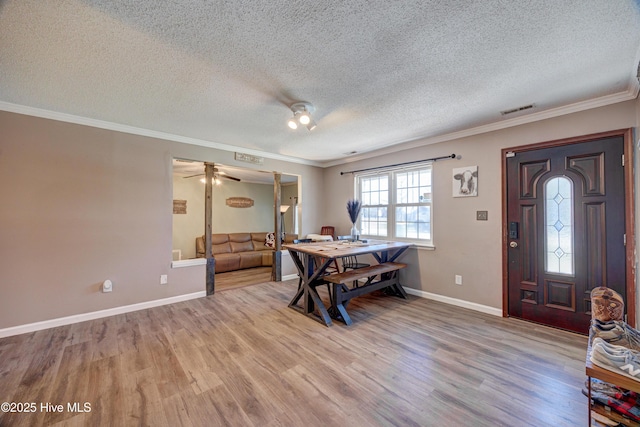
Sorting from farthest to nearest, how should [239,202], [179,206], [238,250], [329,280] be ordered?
[239,202] < [238,250] < [179,206] < [329,280]

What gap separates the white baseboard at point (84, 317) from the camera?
2539 millimetres

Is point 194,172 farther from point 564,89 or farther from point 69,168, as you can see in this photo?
point 564,89

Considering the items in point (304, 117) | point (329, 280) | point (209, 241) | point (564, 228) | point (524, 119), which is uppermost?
point (524, 119)

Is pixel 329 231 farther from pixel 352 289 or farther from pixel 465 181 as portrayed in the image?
pixel 465 181

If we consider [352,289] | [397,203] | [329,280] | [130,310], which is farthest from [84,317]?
[397,203]

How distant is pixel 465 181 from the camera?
10.7ft

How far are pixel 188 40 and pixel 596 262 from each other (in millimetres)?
4029

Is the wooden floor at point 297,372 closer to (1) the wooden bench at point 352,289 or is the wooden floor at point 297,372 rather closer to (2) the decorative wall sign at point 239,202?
(1) the wooden bench at point 352,289

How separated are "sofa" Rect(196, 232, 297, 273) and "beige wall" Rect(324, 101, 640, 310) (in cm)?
343

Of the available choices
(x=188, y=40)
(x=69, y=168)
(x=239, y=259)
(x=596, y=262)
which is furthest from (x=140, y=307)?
(x=596, y=262)

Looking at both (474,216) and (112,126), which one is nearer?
(112,126)

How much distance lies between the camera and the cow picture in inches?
125

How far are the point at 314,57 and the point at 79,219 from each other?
327cm

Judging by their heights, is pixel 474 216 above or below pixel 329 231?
above
